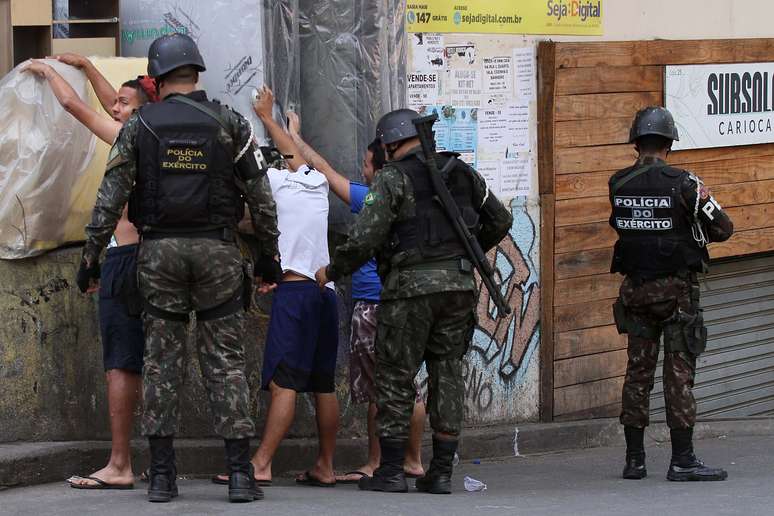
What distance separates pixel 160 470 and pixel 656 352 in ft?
8.68

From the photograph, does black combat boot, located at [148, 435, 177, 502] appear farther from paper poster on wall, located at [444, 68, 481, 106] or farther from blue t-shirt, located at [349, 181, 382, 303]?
paper poster on wall, located at [444, 68, 481, 106]

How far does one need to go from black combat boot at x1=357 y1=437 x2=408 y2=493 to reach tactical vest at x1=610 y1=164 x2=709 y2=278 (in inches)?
62.4

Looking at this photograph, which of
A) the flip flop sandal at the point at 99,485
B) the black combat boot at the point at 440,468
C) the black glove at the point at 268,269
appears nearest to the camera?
the black glove at the point at 268,269

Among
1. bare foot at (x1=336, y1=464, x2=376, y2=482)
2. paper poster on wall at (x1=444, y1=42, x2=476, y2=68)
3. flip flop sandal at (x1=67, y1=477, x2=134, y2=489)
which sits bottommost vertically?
bare foot at (x1=336, y1=464, x2=376, y2=482)

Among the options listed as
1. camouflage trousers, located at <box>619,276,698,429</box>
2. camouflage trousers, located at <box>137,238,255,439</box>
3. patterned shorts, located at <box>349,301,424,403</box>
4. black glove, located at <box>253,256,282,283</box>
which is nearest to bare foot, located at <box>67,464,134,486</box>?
camouflage trousers, located at <box>137,238,255,439</box>

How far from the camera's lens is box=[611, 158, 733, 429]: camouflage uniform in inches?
268

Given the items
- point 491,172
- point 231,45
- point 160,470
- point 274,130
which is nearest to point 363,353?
point 274,130

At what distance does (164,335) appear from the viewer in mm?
5742

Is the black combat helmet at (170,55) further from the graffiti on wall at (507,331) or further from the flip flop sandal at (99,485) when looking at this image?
the graffiti on wall at (507,331)

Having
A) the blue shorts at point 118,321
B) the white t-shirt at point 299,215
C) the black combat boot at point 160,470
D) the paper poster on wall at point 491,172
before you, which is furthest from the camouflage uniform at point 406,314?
the paper poster on wall at point 491,172

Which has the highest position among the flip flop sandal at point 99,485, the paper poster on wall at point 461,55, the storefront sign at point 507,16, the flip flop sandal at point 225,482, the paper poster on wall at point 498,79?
the storefront sign at point 507,16

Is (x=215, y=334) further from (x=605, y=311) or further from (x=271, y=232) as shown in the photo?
(x=605, y=311)

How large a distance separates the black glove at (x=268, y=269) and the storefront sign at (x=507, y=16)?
231 cm

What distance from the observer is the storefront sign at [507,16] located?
7.91 meters
